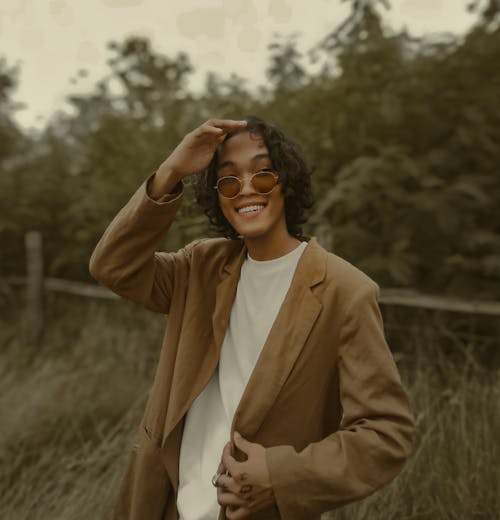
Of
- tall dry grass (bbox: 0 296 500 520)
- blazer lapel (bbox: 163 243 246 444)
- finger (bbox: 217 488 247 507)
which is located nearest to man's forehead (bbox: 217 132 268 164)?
blazer lapel (bbox: 163 243 246 444)

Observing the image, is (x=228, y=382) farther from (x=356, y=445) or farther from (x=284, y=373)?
(x=356, y=445)

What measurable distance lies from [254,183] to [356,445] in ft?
2.34

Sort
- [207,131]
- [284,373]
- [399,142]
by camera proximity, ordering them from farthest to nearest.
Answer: [399,142] → [207,131] → [284,373]

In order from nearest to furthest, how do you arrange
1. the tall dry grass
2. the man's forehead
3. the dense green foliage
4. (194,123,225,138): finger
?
(194,123,225,138): finger → the man's forehead → the tall dry grass → the dense green foliage

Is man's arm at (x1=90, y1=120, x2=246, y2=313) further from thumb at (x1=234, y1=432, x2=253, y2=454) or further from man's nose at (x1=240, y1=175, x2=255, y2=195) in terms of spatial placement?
thumb at (x1=234, y1=432, x2=253, y2=454)

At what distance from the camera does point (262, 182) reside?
5.26ft

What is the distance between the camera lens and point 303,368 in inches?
57.8

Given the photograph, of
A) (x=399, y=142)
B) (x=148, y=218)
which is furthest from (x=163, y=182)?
(x=399, y=142)

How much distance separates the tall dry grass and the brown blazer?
1368 mm

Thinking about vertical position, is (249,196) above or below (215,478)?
above

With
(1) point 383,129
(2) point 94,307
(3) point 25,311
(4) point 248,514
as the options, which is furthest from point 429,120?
(3) point 25,311

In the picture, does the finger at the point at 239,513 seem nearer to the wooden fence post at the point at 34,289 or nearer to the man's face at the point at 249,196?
the man's face at the point at 249,196

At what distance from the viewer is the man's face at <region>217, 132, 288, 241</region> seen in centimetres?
161

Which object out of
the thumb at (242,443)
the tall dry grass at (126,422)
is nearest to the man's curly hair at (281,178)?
the thumb at (242,443)
